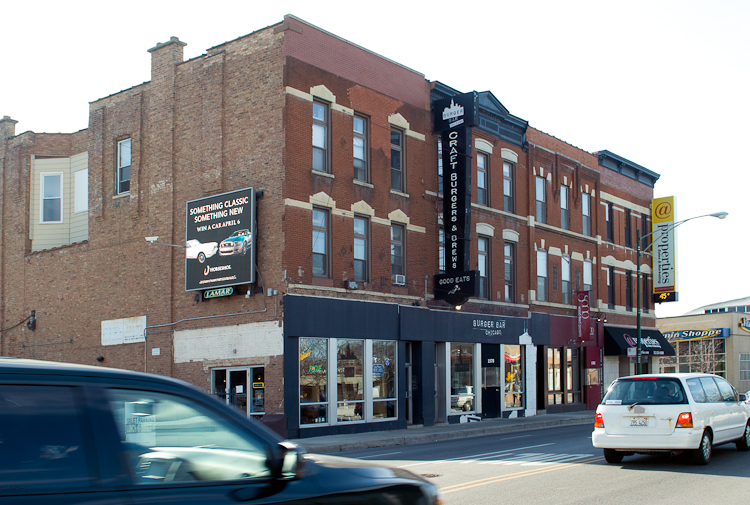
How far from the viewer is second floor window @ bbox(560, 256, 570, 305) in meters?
35.2

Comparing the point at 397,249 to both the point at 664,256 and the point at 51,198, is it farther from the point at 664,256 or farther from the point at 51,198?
the point at 664,256

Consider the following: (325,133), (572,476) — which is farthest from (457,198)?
(572,476)

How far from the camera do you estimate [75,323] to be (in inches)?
1125

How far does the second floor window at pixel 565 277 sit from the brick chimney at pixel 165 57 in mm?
18877

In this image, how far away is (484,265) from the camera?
30359 mm

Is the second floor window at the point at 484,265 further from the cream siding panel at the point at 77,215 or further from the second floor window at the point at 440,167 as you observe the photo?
the cream siding panel at the point at 77,215

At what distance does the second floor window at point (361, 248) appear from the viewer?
24688 millimetres

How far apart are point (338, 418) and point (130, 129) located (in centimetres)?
1259

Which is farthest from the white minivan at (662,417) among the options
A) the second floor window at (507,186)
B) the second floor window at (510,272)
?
the second floor window at (507,186)

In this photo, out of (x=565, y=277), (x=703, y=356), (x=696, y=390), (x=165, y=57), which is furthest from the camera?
(x=703, y=356)

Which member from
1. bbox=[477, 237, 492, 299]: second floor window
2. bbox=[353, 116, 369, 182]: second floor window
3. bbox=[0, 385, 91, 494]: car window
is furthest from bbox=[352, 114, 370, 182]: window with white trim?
bbox=[0, 385, 91, 494]: car window

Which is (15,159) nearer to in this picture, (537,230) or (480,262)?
(480,262)

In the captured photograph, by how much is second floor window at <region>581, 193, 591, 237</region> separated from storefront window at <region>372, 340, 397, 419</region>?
51.1 feet

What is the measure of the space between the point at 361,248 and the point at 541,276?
462 inches
